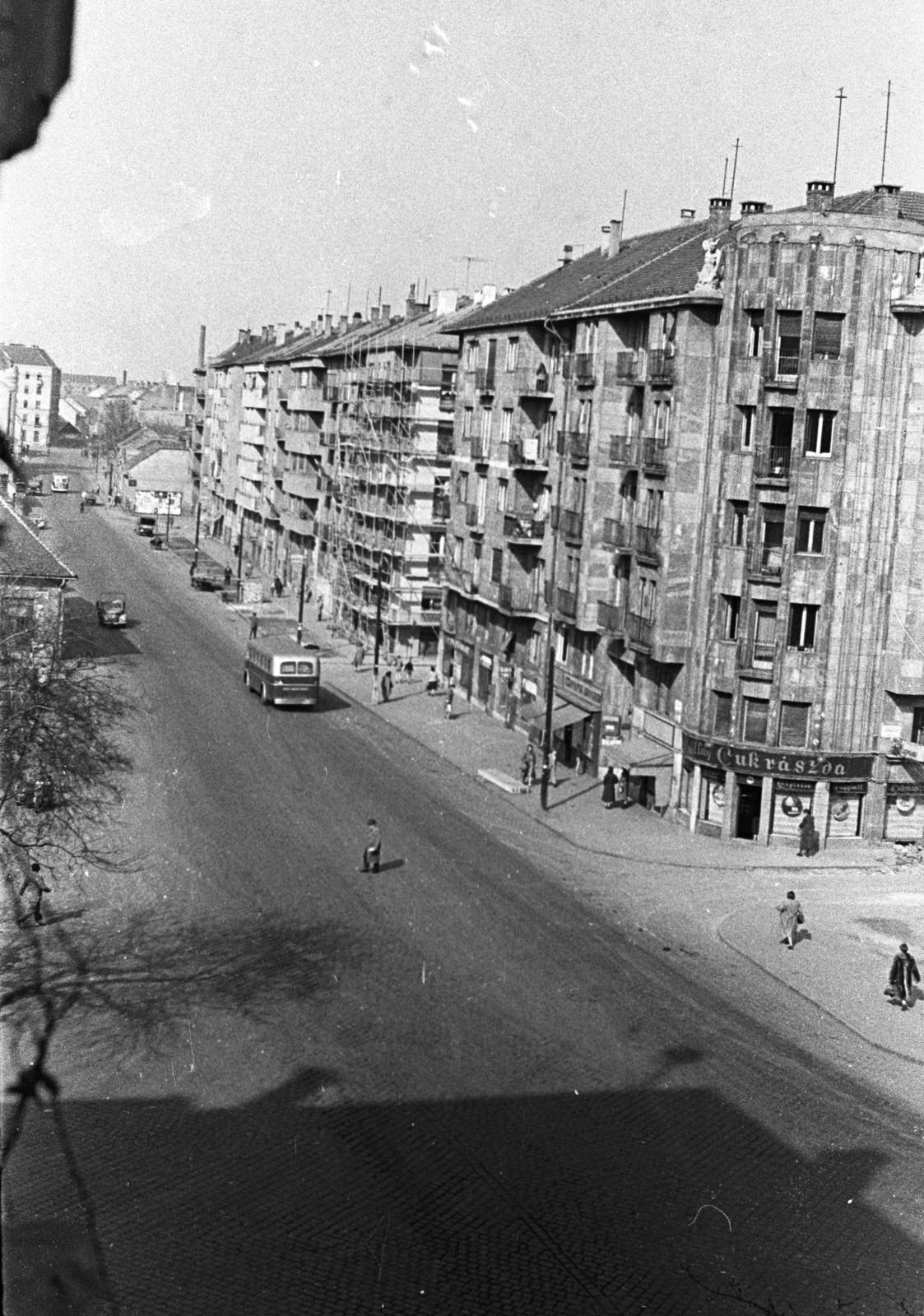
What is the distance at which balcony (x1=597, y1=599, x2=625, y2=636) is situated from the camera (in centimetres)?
4419

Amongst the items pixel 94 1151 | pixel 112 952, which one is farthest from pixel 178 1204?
pixel 112 952

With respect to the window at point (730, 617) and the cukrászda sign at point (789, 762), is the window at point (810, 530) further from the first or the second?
the cukrászda sign at point (789, 762)

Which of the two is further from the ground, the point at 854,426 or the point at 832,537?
the point at 854,426

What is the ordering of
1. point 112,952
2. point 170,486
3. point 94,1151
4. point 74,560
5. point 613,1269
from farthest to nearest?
point 170,486
point 74,560
point 112,952
point 94,1151
point 613,1269

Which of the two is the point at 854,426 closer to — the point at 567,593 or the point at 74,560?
the point at 567,593

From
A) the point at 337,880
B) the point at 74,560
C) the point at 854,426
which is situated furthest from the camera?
the point at 74,560

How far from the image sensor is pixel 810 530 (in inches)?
1537

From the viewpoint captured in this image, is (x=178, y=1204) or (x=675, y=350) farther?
(x=675, y=350)

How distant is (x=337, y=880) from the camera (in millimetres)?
32219

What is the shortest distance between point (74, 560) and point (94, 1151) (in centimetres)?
8095

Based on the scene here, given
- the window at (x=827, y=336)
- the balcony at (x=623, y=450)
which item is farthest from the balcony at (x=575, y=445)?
the window at (x=827, y=336)

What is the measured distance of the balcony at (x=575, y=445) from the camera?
4738 centimetres

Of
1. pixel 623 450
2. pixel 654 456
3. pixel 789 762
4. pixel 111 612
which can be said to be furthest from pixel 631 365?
pixel 111 612

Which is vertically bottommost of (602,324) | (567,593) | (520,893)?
(520,893)
